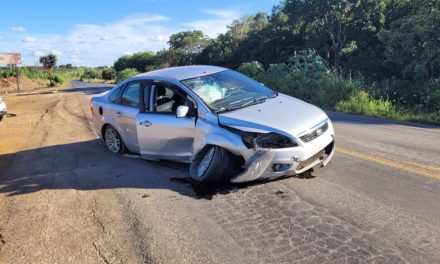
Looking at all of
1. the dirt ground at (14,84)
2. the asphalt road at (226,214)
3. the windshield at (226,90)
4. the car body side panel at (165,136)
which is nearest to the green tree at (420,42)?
the asphalt road at (226,214)

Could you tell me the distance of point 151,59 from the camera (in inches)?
3556

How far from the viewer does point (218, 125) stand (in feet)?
19.1

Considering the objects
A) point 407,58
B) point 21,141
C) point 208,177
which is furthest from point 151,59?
point 208,177

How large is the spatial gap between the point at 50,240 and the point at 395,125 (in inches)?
362

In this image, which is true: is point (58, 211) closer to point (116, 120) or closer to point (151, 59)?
point (116, 120)

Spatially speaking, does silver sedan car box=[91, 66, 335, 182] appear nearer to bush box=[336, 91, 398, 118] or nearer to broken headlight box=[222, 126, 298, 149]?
broken headlight box=[222, 126, 298, 149]

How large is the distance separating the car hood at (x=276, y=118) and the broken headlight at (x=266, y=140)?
2.4 inches

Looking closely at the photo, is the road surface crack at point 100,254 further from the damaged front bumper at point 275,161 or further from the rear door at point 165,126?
the rear door at point 165,126

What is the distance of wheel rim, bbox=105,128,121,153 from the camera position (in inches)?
326

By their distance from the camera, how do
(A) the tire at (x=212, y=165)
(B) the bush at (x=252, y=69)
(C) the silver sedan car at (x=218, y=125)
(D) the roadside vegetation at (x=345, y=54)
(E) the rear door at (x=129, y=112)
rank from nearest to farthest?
(C) the silver sedan car at (x=218, y=125) < (A) the tire at (x=212, y=165) < (E) the rear door at (x=129, y=112) < (D) the roadside vegetation at (x=345, y=54) < (B) the bush at (x=252, y=69)

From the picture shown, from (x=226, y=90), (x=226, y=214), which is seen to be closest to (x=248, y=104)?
(x=226, y=90)

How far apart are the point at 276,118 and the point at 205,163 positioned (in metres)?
1.13

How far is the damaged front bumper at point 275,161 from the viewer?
5254 millimetres

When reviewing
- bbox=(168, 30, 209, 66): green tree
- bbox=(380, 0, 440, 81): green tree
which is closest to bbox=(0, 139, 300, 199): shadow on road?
bbox=(380, 0, 440, 81): green tree
